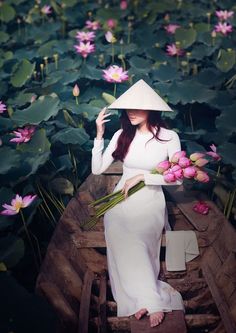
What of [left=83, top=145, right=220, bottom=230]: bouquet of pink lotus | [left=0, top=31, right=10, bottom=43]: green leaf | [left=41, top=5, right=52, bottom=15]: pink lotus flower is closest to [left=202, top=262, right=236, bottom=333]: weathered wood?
[left=83, top=145, right=220, bottom=230]: bouquet of pink lotus

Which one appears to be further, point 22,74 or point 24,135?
point 22,74

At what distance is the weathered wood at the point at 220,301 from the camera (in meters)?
1.67

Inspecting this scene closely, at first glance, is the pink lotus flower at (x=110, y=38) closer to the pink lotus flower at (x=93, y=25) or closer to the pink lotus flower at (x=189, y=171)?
the pink lotus flower at (x=93, y=25)

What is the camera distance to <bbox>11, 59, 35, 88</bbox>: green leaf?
2.93 meters

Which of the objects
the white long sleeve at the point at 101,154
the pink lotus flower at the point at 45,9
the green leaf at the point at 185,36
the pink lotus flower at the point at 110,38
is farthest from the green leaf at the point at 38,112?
the pink lotus flower at the point at 45,9

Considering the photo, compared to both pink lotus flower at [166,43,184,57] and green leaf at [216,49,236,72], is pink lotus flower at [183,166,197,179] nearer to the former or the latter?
green leaf at [216,49,236,72]

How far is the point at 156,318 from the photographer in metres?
1.63

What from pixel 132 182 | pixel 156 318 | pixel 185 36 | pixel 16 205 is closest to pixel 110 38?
pixel 185 36

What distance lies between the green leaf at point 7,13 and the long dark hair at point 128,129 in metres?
2.46

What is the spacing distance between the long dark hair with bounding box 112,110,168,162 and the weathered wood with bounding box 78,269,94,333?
57 cm

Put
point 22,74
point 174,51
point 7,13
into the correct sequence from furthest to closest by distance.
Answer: point 7,13 < point 174,51 < point 22,74

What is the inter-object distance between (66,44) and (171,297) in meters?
2.48

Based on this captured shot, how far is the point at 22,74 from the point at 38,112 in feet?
2.35

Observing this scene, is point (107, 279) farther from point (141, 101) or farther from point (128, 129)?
point (141, 101)
